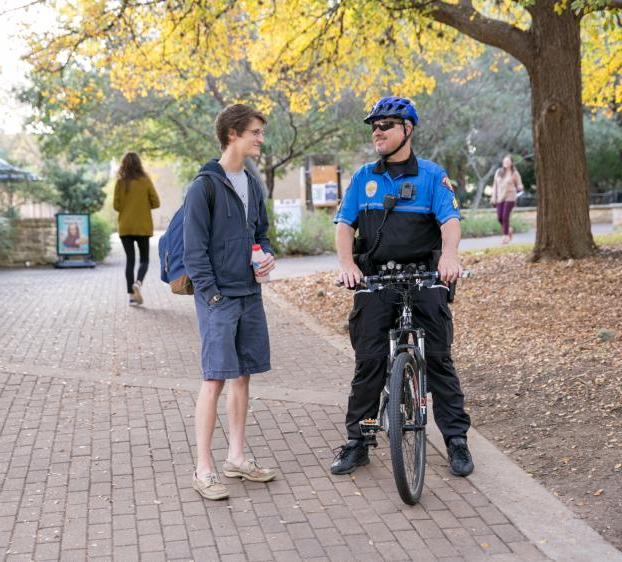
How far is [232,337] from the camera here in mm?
5086

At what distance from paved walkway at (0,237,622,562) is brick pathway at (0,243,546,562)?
0.04ft

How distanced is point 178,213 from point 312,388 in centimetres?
273

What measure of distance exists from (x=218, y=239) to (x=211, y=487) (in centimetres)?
123

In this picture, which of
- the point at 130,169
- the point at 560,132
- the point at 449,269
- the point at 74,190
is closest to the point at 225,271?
the point at 449,269

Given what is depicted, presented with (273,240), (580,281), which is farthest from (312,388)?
(273,240)

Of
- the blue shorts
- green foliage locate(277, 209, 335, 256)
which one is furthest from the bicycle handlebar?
green foliage locate(277, 209, 335, 256)

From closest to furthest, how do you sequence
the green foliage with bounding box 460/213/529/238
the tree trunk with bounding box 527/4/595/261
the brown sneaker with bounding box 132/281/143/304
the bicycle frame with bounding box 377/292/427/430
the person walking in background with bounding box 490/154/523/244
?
the bicycle frame with bounding box 377/292/427/430 < the tree trunk with bounding box 527/4/595/261 < the brown sneaker with bounding box 132/281/143/304 < the person walking in background with bounding box 490/154/523/244 < the green foliage with bounding box 460/213/529/238

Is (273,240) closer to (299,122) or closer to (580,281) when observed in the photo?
(299,122)

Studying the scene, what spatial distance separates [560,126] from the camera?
1205 centimetres

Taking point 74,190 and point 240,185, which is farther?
point 74,190

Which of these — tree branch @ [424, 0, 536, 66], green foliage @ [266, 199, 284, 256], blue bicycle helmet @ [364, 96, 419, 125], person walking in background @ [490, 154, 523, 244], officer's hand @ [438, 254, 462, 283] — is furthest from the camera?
green foliage @ [266, 199, 284, 256]

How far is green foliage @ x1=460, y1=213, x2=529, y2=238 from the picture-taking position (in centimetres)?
2555

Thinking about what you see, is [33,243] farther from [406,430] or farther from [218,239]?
[406,430]

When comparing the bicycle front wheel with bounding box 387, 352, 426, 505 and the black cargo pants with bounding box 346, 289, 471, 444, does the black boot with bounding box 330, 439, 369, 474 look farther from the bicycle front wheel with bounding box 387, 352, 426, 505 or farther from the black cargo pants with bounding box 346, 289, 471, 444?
the bicycle front wheel with bounding box 387, 352, 426, 505
